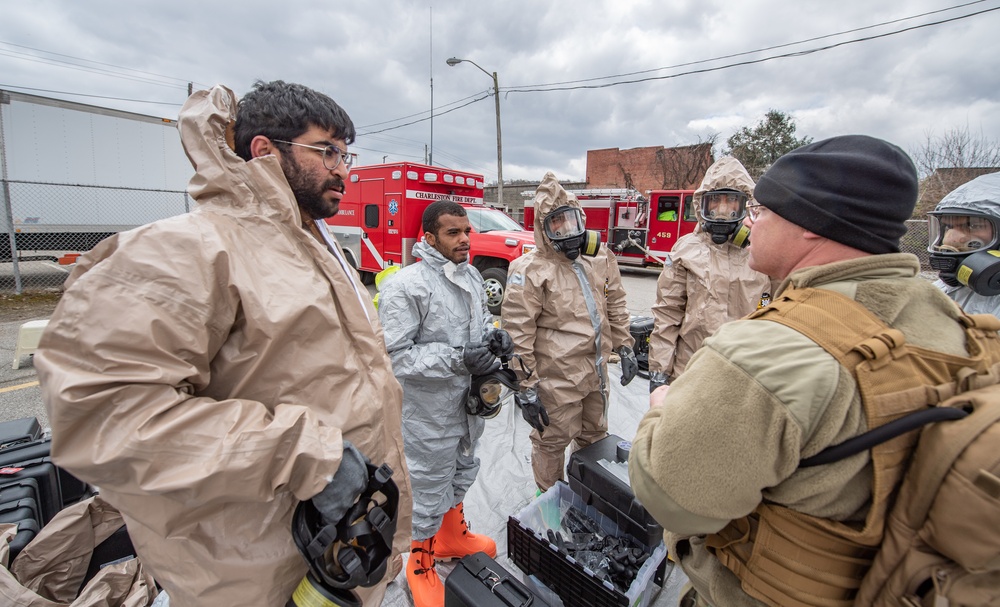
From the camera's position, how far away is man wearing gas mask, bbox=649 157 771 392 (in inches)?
121

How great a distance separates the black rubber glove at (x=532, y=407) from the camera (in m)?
2.64

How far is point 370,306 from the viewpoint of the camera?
→ 1535 millimetres

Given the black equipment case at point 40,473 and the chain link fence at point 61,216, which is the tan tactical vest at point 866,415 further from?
the chain link fence at point 61,216

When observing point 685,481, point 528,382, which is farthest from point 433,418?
point 685,481

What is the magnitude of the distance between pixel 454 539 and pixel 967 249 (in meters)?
A: 3.34

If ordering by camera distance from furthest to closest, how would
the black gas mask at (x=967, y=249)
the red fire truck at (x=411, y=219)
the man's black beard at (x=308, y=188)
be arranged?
the red fire truck at (x=411, y=219)
the black gas mask at (x=967, y=249)
the man's black beard at (x=308, y=188)

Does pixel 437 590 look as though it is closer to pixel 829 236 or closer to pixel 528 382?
pixel 528 382

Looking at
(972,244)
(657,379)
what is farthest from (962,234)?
(657,379)

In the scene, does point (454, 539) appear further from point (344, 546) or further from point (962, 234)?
point (962, 234)

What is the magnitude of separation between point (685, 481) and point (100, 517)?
244 centimetres

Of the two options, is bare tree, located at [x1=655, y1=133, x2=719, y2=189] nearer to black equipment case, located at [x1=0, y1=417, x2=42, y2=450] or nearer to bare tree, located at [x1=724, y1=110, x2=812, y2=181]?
bare tree, located at [x1=724, y1=110, x2=812, y2=181]

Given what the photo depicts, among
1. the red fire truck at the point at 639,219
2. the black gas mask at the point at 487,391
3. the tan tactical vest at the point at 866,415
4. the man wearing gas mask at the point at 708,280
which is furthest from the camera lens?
the red fire truck at the point at 639,219

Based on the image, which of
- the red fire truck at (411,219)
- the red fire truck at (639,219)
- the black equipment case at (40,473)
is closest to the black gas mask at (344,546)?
the black equipment case at (40,473)

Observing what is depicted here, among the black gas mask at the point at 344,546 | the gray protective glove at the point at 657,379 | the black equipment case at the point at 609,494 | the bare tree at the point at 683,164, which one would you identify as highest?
the bare tree at the point at 683,164
